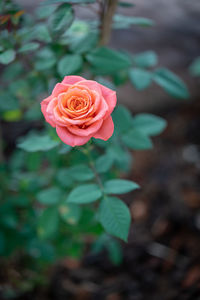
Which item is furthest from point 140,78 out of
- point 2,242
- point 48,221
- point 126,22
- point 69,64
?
point 2,242

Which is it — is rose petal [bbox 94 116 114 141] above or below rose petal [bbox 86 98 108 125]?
below

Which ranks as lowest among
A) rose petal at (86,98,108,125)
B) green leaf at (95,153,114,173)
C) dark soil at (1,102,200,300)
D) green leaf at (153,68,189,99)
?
dark soil at (1,102,200,300)

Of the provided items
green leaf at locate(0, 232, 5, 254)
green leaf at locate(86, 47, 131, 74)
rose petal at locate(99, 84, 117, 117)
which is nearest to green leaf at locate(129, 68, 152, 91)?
green leaf at locate(86, 47, 131, 74)

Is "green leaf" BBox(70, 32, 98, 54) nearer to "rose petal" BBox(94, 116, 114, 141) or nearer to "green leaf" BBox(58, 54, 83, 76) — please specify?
"green leaf" BBox(58, 54, 83, 76)

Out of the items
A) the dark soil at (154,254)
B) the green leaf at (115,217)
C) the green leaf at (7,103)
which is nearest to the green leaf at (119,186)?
the green leaf at (115,217)

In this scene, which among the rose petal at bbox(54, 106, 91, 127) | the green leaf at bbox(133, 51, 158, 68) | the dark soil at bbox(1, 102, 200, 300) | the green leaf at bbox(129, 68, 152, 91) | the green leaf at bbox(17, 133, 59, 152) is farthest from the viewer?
the dark soil at bbox(1, 102, 200, 300)

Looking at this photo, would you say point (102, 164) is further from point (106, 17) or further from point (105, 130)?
point (106, 17)

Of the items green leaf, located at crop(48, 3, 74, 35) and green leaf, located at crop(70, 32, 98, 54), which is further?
green leaf, located at crop(70, 32, 98, 54)

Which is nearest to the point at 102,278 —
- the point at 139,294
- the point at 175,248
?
the point at 139,294
